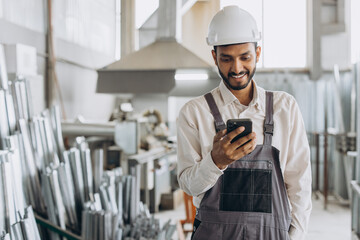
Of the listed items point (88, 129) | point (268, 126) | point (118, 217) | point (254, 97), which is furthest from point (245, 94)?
point (88, 129)

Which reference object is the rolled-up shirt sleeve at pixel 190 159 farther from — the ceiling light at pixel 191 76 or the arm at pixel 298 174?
the ceiling light at pixel 191 76

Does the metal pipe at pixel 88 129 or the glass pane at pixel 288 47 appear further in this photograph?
Answer: the glass pane at pixel 288 47

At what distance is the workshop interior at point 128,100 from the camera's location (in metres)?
1.96

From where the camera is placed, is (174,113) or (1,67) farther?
(174,113)

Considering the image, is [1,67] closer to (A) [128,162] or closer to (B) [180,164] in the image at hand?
(B) [180,164]

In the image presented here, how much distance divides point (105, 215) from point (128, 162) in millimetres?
1467

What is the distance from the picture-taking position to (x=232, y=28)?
1.14 m

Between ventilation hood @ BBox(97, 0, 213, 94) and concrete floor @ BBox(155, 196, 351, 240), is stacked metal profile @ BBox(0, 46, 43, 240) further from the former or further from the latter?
concrete floor @ BBox(155, 196, 351, 240)

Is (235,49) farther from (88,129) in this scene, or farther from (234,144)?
(88,129)

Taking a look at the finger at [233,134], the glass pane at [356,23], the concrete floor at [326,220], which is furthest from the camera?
the concrete floor at [326,220]

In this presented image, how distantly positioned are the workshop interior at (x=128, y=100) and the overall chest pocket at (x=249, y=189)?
0.70m

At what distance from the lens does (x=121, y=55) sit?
2.97 meters

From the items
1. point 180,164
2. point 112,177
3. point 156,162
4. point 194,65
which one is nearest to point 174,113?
point 156,162

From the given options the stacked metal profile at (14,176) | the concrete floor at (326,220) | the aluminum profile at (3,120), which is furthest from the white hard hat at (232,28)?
the concrete floor at (326,220)
